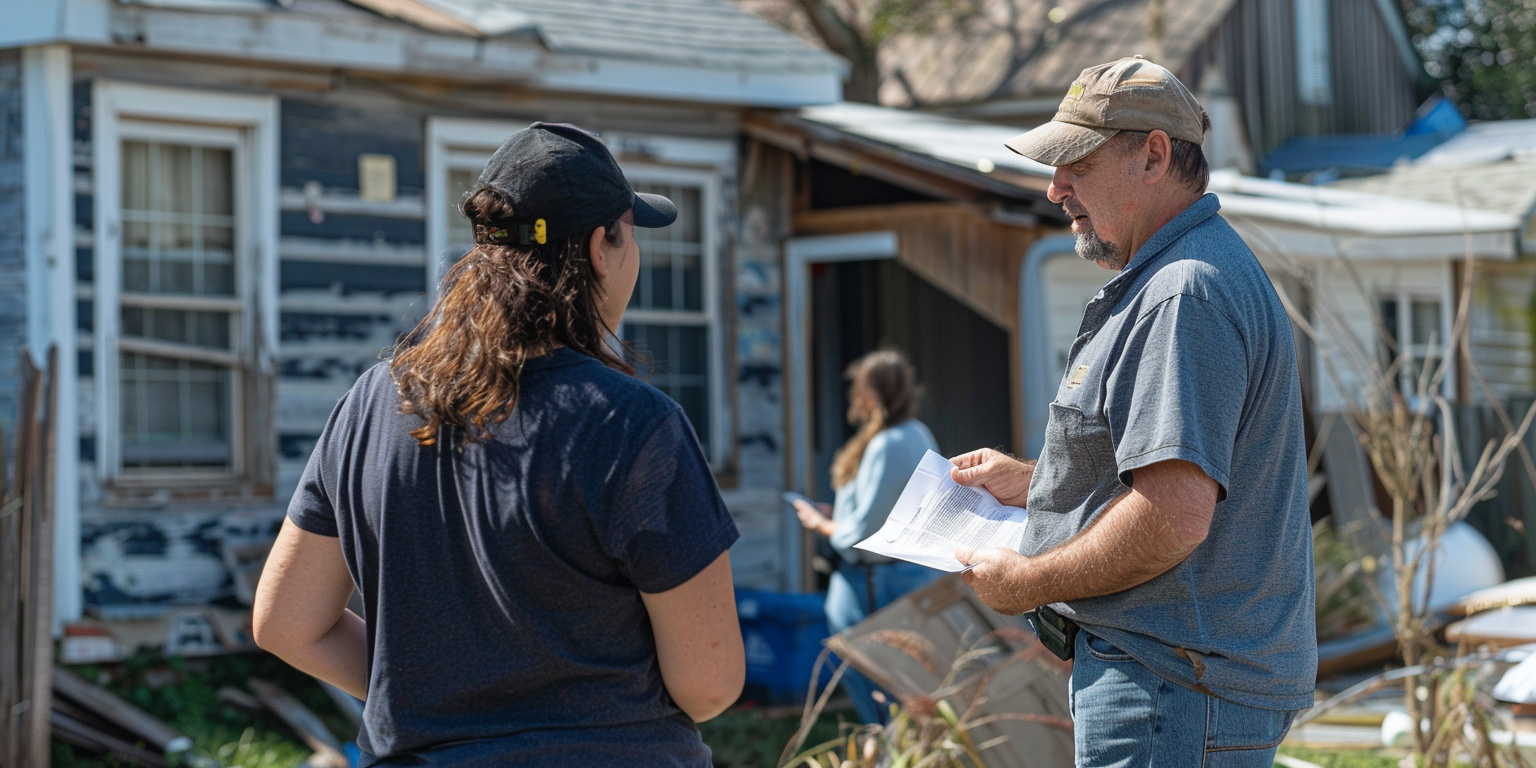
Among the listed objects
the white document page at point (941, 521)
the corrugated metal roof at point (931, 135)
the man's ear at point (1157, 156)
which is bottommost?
the white document page at point (941, 521)

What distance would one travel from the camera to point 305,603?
82.1 inches

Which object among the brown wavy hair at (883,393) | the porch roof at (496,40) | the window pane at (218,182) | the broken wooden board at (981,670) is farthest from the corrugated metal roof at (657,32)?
the broken wooden board at (981,670)

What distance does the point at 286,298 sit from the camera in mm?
7184

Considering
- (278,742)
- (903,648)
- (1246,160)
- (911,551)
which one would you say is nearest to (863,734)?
(903,648)

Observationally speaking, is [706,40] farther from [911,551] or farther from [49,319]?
[911,551]

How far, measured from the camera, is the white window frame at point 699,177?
25.3 feet

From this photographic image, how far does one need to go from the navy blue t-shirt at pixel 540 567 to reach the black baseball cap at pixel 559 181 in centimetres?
20

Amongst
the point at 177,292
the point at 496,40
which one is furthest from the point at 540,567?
the point at 177,292

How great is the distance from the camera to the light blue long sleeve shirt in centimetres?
535

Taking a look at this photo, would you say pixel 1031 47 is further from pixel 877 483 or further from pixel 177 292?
pixel 877 483

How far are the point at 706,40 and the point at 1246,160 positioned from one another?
24.6 ft

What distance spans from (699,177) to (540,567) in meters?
6.71

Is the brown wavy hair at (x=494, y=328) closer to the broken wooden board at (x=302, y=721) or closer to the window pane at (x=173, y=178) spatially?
the broken wooden board at (x=302, y=721)

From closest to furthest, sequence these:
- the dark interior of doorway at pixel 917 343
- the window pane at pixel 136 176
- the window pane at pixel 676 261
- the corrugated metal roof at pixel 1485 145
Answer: the window pane at pixel 136 176 → the window pane at pixel 676 261 → the dark interior of doorway at pixel 917 343 → the corrugated metal roof at pixel 1485 145
